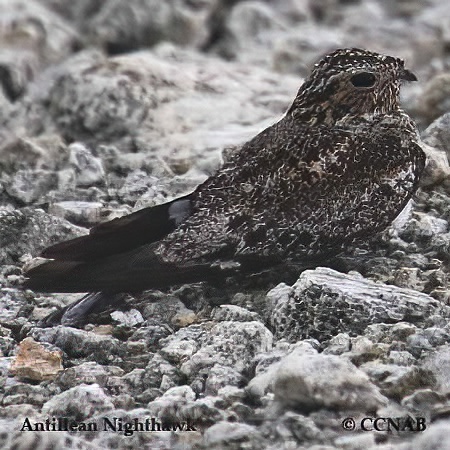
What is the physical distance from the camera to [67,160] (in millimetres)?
6777

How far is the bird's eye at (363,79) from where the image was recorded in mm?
4973

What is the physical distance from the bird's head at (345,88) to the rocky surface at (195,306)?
67 cm

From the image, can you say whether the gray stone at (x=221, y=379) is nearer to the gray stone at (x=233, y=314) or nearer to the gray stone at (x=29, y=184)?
the gray stone at (x=233, y=314)

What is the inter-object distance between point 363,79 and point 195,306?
1263 mm

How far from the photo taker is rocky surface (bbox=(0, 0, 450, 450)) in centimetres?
383

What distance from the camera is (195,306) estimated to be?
4934mm

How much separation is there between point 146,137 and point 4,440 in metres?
3.63

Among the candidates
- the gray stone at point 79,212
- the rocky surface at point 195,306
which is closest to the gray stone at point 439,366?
the rocky surface at point 195,306

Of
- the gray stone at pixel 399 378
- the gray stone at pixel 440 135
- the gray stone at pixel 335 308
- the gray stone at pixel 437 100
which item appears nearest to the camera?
the gray stone at pixel 399 378

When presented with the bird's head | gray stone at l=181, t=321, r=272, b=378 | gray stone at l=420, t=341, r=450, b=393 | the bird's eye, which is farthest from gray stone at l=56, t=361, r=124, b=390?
the bird's eye

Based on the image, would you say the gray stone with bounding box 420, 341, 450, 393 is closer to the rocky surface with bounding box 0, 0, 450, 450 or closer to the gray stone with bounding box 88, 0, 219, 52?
the rocky surface with bounding box 0, 0, 450, 450

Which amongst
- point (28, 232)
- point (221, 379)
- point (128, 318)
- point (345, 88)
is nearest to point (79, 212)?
point (28, 232)

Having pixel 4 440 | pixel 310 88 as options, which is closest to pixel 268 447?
pixel 4 440

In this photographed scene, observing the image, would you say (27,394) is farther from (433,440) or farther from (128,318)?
(433,440)
